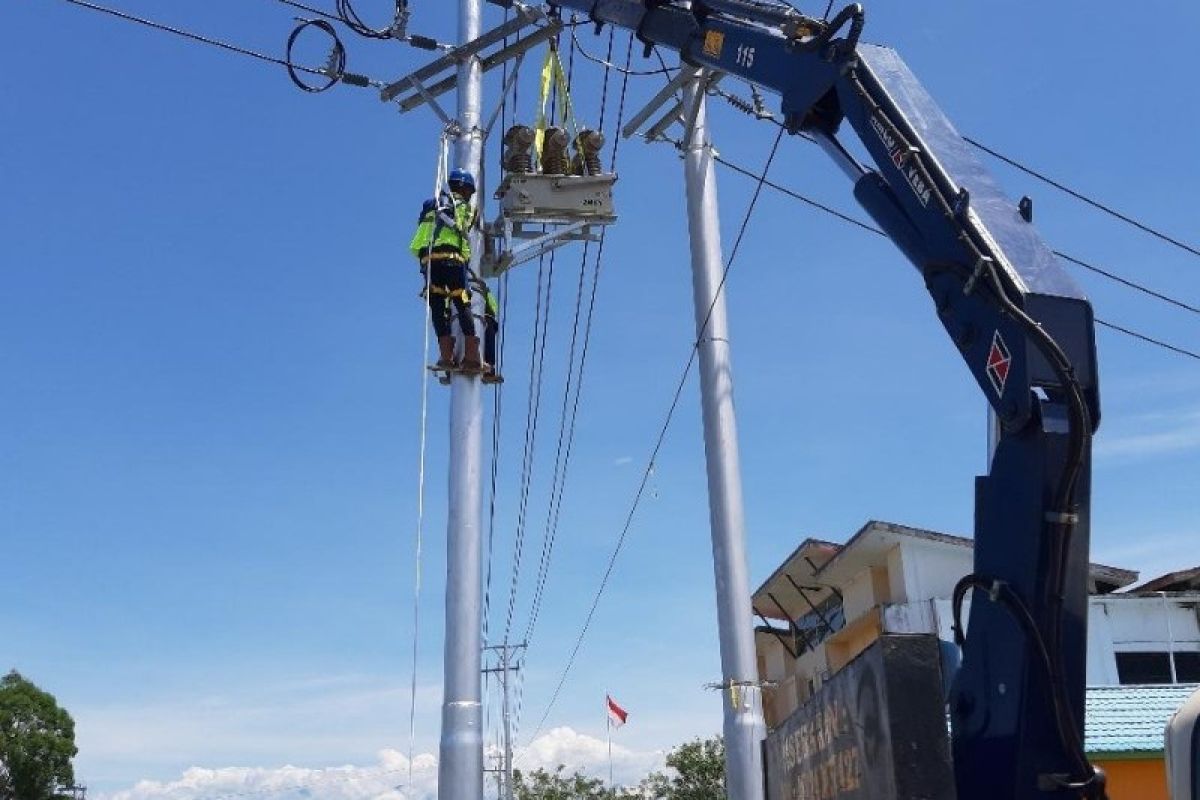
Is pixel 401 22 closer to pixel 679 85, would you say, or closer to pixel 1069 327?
pixel 679 85

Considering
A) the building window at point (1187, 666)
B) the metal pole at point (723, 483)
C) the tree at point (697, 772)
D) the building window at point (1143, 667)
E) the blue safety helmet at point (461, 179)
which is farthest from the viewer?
the tree at point (697, 772)

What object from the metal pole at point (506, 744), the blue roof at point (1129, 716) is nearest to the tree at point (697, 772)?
the metal pole at point (506, 744)

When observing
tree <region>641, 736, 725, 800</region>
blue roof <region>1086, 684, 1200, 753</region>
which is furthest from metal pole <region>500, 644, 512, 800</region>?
blue roof <region>1086, 684, 1200, 753</region>

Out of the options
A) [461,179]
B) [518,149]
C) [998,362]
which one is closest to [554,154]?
[518,149]

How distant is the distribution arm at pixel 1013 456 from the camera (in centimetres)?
398

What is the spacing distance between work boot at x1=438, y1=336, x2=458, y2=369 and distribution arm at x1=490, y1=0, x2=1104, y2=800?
4589 mm

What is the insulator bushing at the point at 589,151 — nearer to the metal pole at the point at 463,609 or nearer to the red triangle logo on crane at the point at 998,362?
the metal pole at the point at 463,609

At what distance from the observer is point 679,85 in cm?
1123

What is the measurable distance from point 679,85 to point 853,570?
596 inches

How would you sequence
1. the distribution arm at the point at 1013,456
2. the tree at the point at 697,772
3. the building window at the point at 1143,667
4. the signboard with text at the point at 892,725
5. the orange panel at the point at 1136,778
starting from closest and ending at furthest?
the signboard with text at the point at 892,725 → the distribution arm at the point at 1013,456 → the orange panel at the point at 1136,778 → the building window at the point at 1143,667 → the tree at the point at 697,772

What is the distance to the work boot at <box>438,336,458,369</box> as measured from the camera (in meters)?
9.21

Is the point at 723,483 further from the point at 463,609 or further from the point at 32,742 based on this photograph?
the point at 32,742

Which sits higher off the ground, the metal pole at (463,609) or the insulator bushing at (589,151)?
the insulator bushing at (589,151)

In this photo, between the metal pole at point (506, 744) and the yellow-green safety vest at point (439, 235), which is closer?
the yellow-green safety vest at point (439, 235)
